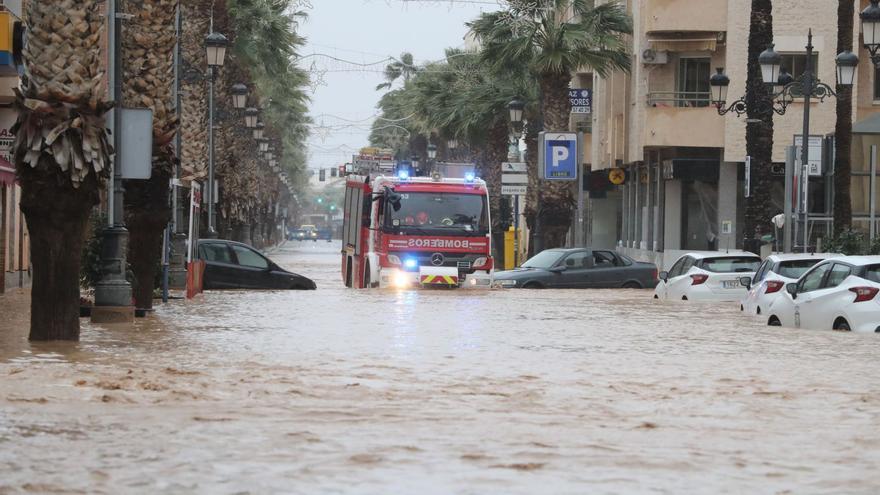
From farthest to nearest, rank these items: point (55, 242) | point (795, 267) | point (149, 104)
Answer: point (149, 104), point (795, 267), point (55, 242)

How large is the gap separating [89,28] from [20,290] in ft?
64.5

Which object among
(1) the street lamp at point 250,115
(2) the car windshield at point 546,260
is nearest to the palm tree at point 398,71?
(1) the street lamp at point 250,115

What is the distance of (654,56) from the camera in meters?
50.7

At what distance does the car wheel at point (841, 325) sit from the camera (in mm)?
21870

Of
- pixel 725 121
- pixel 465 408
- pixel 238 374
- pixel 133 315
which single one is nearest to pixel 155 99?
pixel 133 315

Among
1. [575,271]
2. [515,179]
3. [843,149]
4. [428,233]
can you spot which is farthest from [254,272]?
[515,179]

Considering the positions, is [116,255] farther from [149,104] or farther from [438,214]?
[438,214]

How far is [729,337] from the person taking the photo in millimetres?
22094

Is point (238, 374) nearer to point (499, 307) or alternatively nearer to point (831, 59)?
point (499, 307)

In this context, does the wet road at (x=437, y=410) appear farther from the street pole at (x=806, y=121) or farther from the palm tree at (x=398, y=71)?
the palm tree at (x=398, y=71)

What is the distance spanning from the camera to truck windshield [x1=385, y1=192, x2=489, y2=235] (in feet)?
119

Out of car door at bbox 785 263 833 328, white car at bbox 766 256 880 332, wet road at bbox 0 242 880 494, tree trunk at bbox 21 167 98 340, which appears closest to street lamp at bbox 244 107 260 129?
wet road at bbox 0 242 880 494

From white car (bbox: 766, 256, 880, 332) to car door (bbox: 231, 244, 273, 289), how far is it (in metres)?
15.7

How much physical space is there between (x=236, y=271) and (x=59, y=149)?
62.2 ft
